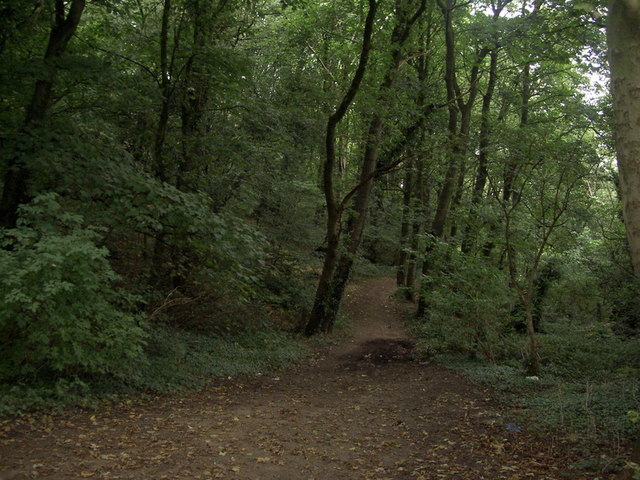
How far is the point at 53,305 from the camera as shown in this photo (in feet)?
18.9

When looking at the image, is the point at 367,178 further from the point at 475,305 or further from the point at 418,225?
the point at 418,225

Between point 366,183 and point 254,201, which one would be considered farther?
point 366,183

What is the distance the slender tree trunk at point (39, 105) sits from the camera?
7.24 metres

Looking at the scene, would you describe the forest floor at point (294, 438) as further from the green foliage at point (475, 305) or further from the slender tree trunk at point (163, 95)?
the slender tree trunk at point (163, 95)

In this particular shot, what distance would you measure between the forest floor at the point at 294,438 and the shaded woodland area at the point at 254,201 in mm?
615

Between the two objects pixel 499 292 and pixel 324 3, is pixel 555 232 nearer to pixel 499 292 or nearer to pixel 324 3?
pixel 499 292

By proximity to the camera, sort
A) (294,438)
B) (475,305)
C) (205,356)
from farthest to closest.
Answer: (475,305) → (205,356) → (294,438)

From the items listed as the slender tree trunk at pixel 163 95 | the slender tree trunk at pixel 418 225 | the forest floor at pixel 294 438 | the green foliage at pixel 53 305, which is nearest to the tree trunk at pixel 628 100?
the forest floor at pixel 294 438

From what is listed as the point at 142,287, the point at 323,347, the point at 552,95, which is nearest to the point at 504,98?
the point at 552,95

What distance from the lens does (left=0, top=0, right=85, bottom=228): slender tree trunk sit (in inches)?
285

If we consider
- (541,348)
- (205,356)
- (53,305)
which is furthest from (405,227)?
(53,305)

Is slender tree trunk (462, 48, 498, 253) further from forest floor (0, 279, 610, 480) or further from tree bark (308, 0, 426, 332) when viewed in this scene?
forest floor (0, 279, 610, 480)

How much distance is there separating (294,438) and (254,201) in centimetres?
740

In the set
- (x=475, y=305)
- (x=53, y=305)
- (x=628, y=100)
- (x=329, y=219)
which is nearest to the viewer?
(x=628, y=100)
